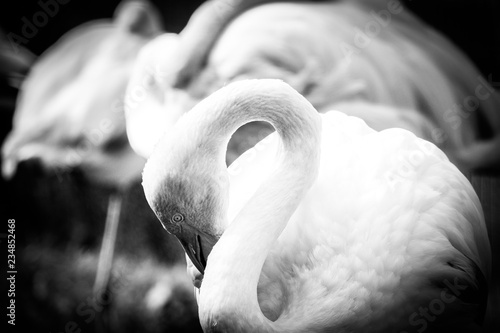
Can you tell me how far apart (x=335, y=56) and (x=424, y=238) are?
605 mm

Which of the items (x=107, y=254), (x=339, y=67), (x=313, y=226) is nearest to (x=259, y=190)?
(x=313, y=226)

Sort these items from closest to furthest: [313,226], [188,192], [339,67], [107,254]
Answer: [188,192] → [313,226] → [339,67] → [107,254]

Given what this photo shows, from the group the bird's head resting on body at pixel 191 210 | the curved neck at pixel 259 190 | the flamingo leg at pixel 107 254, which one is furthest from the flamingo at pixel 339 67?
the bird's head resting on body at pixel 191 210

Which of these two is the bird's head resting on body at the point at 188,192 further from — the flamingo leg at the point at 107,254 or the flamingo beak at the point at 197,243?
the flamingo leg at the point at 107,254

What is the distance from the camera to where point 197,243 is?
108 cm

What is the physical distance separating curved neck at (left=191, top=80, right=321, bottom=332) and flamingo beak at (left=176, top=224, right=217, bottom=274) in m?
0.07

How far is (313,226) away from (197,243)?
9.9 inches

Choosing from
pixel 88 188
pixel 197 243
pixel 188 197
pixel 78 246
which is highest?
pixel 188 197

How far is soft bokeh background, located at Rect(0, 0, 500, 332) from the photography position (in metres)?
1.58

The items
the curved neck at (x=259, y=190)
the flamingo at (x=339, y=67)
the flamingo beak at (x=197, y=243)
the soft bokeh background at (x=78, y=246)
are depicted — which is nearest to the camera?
the curved neck at (x=259, y=190)

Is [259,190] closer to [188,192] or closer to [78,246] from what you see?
[188,192]

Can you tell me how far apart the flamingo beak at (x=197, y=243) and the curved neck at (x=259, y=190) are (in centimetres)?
7

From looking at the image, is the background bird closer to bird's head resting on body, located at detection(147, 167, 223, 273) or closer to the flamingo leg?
the flamingo leg

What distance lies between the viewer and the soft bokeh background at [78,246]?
1.58 meters
